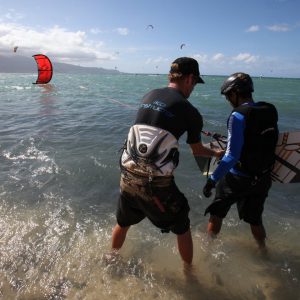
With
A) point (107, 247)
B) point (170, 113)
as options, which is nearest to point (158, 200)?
point (170, 113)

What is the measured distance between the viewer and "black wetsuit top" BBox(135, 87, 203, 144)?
344 centimetres

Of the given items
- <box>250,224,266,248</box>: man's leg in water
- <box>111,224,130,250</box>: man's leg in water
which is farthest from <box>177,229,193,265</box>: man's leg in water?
<box>250,224,266,248</box>: man's leg in water

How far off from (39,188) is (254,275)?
4.87m

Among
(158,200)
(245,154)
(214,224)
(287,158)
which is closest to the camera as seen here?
(158,200)

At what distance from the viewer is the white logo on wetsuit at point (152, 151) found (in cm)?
346

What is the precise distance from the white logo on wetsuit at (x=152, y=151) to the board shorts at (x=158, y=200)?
11 cm

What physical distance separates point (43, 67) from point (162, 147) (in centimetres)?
3504

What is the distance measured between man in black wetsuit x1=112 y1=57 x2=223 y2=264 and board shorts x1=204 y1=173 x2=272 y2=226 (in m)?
0.79

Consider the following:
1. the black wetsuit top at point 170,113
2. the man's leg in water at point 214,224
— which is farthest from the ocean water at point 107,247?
the black wetsuit top at point 170,113

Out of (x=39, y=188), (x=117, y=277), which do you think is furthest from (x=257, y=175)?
(x=39, y=188)

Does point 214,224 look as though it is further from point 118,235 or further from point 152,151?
point 152,151

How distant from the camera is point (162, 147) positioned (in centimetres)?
348

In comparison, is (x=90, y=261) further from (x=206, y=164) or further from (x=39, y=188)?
(x=39, y=188)

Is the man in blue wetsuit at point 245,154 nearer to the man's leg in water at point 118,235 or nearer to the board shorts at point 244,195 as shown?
the board shorts at point 244,195
